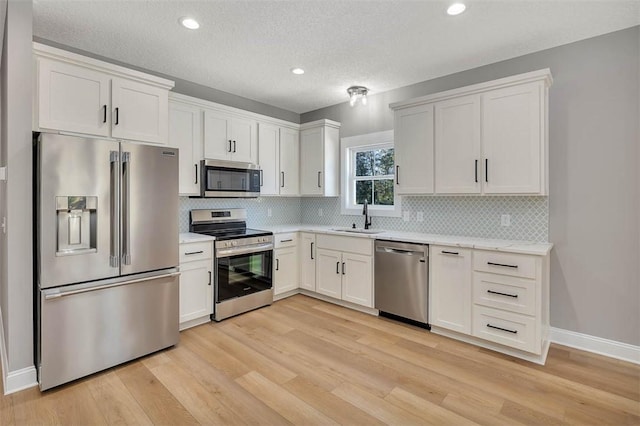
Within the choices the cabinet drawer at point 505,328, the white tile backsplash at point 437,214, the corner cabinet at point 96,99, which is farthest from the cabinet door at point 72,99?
the cabinet drawer at point 505,328

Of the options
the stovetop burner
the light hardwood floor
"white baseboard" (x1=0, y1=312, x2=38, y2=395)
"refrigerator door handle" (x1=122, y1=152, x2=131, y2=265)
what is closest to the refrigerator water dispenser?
"refrigerator door handle" (x1=122, y1=152, x2=131, y2=265)

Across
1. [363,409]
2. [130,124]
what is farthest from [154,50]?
[363,409]

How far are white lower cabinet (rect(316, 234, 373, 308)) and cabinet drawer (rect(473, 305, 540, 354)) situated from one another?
45.0 inches

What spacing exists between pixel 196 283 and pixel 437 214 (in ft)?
8.99

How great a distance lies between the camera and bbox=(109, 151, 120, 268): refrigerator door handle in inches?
97.3

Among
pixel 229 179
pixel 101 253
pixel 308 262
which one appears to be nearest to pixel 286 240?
pixel 308 262

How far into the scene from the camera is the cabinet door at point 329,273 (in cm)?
396

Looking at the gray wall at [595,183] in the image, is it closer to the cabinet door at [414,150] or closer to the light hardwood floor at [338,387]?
the light hardwood floor at [338,387]

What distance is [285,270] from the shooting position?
4.22 meters

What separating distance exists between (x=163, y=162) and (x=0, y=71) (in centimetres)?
150

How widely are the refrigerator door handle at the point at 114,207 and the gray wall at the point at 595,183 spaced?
3725mm

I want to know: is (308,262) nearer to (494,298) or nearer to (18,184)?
(494,298)

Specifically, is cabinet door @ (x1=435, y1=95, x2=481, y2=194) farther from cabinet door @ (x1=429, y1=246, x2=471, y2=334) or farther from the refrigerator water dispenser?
the refrigerator water dispenser

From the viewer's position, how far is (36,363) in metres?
2.30
